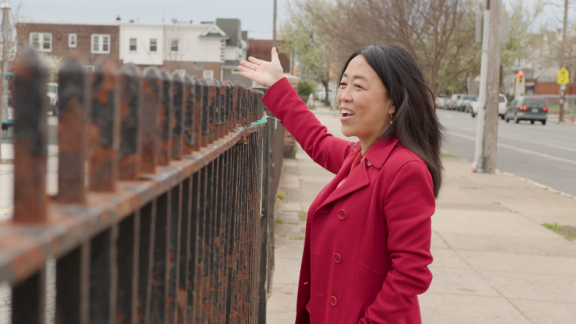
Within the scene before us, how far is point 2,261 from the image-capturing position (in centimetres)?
58

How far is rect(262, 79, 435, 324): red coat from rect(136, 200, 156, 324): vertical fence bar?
3.67 ft

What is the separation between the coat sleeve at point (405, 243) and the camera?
206 centimetres

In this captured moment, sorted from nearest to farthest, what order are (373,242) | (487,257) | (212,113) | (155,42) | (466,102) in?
(212,113) < (373,242) < (487,257) < (466,102) < (155,42)

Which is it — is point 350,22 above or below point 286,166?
above

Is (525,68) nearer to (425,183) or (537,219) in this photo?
(537,219)

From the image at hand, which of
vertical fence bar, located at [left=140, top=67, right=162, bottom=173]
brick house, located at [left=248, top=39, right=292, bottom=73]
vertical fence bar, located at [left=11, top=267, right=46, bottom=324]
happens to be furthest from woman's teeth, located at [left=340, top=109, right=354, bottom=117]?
brick house, located at [left=248, top=39, right=292, bottom=73]

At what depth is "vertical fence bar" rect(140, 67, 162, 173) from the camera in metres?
1.03

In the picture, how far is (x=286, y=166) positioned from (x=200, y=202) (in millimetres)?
11662

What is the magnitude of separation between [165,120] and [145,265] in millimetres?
275

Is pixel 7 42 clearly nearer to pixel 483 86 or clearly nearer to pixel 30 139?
pixel 483 86

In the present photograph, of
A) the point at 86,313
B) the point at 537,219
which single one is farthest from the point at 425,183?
the point at 537,219

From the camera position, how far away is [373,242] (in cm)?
217

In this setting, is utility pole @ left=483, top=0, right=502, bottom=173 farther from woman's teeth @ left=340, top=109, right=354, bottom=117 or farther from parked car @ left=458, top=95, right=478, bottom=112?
parked car @ left=458, top=95, right=478, bottom=112

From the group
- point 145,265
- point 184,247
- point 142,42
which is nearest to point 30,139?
point 145,265
